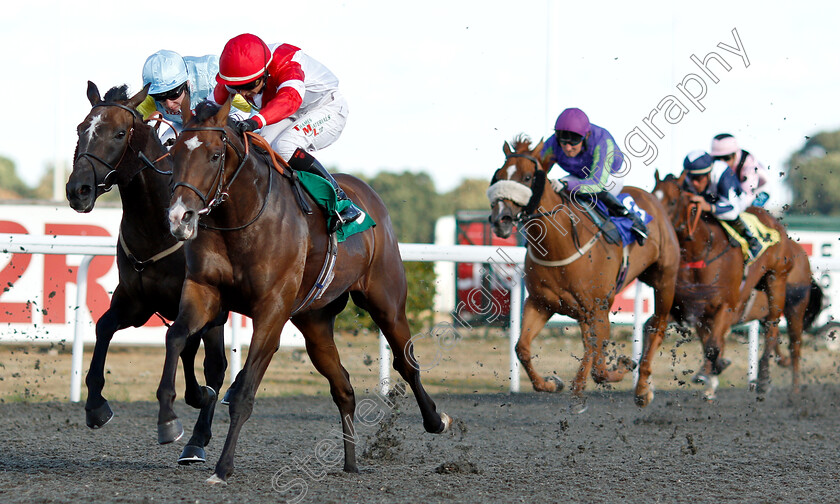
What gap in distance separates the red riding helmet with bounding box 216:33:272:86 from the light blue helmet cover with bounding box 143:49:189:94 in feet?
1.27

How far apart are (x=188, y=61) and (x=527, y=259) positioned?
2297mm

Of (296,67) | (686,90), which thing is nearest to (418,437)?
(296,67)

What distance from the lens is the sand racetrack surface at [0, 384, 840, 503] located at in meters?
3.78

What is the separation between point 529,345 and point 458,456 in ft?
3.39

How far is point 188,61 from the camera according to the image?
522cm

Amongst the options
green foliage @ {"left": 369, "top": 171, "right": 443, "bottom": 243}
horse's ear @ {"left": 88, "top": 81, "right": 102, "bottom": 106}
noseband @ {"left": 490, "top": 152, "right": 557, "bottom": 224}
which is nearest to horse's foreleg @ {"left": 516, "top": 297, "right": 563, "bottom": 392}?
noseband @ {"left": 490, "top": 152, "right": 557, "bottom": 224}

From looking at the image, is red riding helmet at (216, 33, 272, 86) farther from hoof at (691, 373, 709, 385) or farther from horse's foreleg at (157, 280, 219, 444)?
hoof at (691, 373, 709, 385)

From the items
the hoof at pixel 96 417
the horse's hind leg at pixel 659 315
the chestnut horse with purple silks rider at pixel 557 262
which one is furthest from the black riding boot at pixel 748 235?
the hoof at pixel 96 417

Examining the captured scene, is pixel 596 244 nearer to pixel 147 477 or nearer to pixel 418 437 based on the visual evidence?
pixel 418 437

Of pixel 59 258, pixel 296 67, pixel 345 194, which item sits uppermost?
pixel 296 67

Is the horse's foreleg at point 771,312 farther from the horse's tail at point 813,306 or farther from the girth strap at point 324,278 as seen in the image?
the girth strap at point 324,278

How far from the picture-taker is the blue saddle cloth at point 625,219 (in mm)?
6027

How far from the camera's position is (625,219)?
20.1ft

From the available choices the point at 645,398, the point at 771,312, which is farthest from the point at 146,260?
the point at 771,312
